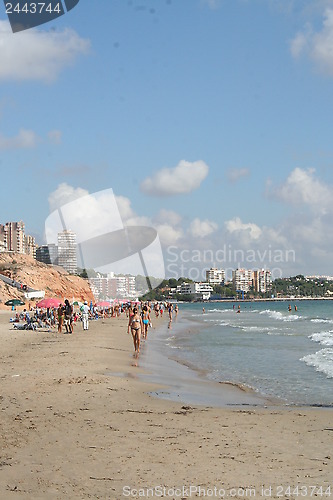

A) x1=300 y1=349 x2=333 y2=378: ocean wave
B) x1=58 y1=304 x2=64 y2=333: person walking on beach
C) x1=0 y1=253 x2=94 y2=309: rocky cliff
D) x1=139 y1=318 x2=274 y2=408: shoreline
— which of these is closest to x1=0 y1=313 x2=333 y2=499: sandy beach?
x1=139 y1=318 x2=274 y2=408: shoreline

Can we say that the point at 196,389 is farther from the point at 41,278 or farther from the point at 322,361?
the point at 41,278

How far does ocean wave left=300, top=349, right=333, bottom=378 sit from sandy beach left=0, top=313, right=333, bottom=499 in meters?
6.11

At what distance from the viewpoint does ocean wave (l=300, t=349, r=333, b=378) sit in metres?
15.5

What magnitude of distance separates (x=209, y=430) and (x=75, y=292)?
94.1m

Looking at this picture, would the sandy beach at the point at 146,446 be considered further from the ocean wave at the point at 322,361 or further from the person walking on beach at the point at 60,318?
the person walking on beach at the point at 60,318

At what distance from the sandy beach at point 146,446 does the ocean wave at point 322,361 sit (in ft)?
20.0

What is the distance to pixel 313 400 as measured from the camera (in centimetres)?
1092

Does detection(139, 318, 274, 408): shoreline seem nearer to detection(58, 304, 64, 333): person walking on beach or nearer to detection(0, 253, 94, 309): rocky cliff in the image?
detection(58, 304, 64, 333): person walking on beach

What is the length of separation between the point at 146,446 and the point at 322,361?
12.8 metres

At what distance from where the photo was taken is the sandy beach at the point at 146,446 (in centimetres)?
504

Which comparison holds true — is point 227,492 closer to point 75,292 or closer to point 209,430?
point 209,430

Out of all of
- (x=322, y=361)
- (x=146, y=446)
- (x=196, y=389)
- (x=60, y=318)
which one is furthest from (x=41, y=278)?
(x=146, y=446)

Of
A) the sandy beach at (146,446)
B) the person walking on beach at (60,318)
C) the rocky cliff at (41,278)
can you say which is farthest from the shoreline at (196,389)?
the rocky cliff at (41,278)

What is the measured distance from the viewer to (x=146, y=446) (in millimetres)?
6430
